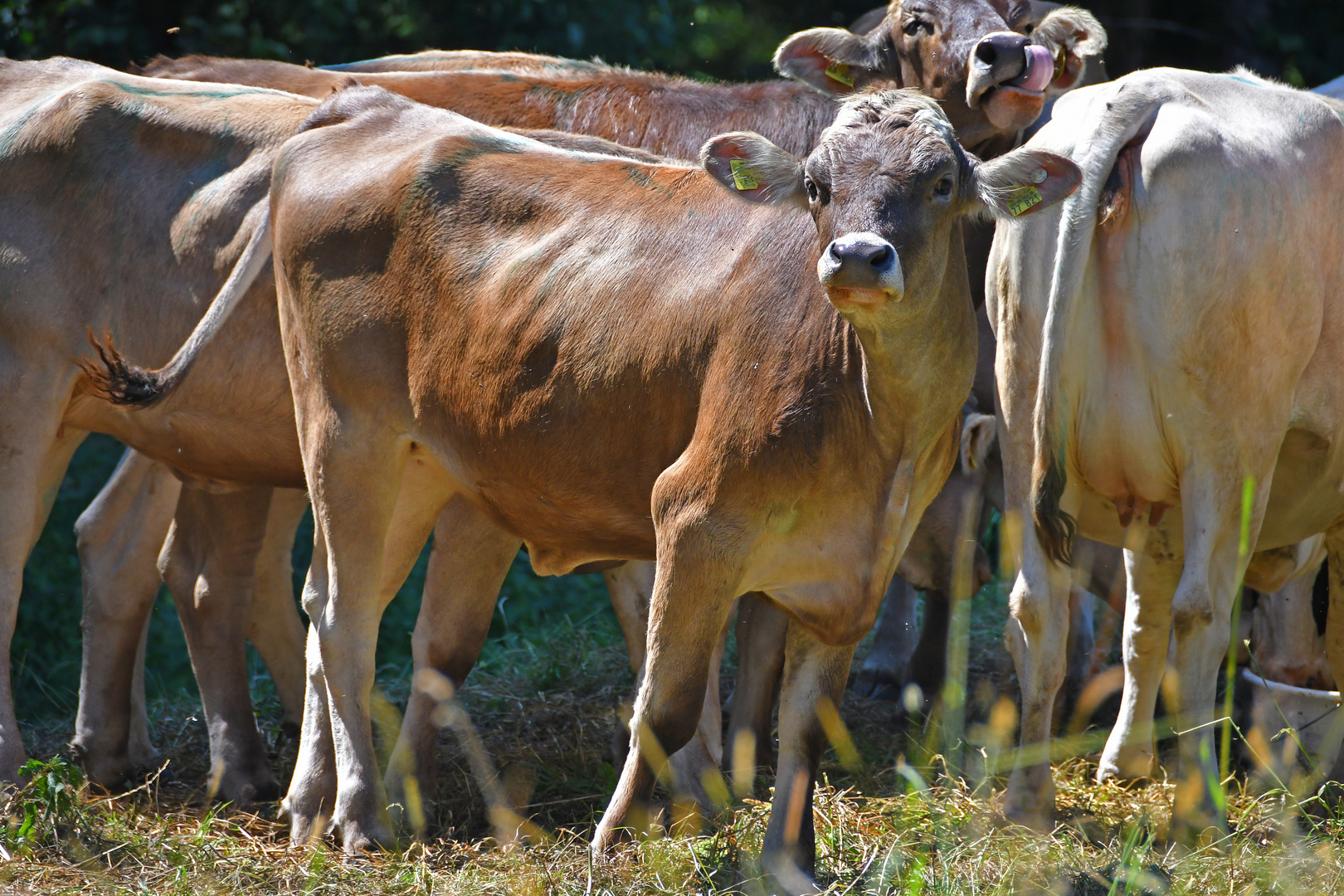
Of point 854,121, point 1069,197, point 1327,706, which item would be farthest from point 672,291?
point 1327,706

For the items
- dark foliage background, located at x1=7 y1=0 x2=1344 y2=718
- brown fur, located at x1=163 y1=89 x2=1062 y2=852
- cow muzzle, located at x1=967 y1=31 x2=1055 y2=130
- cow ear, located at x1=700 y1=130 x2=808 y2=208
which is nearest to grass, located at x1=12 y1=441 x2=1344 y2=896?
brown fur, located at x1=163 y1=89 x2=1062 y2=852

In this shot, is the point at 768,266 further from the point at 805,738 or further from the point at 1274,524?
the point at 1274,524

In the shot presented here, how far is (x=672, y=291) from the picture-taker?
4031 mm

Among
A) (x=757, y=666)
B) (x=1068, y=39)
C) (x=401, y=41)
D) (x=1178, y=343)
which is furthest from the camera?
(x=401, y=41)

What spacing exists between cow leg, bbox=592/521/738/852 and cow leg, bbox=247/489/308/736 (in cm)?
239

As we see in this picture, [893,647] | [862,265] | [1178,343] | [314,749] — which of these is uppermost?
[862,265]

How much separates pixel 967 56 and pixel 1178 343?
1.84m

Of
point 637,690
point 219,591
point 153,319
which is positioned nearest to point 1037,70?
point 637,690

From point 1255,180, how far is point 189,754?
14.2ft

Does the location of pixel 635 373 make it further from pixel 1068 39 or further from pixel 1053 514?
pixel 1068 39

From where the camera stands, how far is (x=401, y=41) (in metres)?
9.91

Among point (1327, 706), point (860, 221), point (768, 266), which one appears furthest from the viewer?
point (1327, 706)

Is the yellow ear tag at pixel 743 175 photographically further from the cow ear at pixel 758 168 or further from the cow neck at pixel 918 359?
the cow neck at pixel 918 359

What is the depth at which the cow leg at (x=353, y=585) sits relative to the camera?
4.47 metres
